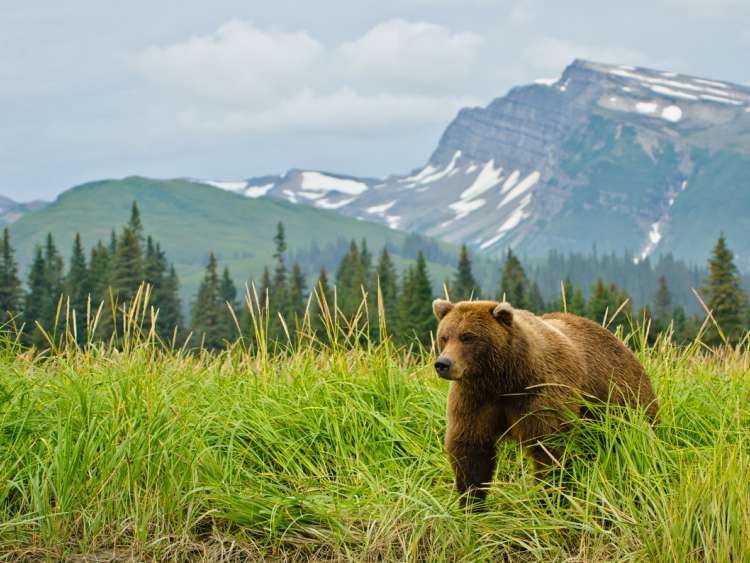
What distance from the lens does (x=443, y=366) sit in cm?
585

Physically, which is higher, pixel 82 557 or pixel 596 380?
pixel 596 380

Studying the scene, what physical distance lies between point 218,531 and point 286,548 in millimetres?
484

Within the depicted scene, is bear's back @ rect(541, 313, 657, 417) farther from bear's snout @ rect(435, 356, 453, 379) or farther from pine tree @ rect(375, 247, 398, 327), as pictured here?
pine tree @ rect(375, 247, 398, 327)

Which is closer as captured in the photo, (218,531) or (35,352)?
(218,531)

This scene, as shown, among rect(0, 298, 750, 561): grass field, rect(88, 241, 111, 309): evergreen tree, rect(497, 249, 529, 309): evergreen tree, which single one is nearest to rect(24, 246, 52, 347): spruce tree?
rect(88, 241, 111, 309): evergreen tree

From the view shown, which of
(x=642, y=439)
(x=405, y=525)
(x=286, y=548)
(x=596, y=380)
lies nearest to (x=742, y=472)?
(x=642, y=439)

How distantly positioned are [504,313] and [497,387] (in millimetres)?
518

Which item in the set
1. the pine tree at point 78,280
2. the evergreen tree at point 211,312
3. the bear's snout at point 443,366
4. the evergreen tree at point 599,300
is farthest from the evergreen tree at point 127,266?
the bear's snout at point 443,366

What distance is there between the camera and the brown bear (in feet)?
20.2

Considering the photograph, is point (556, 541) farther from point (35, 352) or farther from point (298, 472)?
point (35, 352)

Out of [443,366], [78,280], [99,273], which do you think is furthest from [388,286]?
[443,366]

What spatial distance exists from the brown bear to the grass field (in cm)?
23

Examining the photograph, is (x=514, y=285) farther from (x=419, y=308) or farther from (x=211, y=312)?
(x=211, y=312)

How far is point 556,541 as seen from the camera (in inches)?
230
